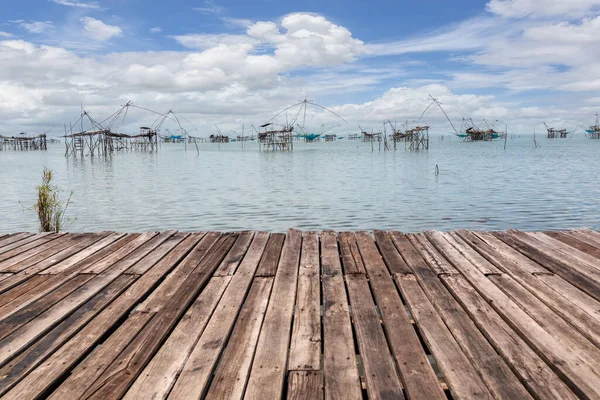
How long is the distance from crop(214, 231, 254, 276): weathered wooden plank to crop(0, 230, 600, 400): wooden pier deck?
4 centimetres

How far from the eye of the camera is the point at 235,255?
16.9ft

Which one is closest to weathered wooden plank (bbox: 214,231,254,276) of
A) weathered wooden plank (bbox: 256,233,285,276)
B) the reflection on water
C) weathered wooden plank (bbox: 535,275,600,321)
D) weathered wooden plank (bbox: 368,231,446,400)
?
weathered wooden plank (bbox: 256,233,285,276)

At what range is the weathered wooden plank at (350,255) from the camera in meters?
4.55

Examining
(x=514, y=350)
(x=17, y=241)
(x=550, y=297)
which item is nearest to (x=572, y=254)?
(x=550, y=297)

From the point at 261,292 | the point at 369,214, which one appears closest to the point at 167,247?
the point at 261,292

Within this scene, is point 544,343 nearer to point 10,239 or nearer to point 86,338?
point 86,338

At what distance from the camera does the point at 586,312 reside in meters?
3.38

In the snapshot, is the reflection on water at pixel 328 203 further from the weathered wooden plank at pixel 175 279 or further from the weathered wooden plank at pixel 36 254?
the weathered wooden plank at pixel 175 279

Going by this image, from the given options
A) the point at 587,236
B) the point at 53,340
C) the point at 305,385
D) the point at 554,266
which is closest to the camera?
the point at 305,385

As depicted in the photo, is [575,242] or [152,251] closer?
[152,251]

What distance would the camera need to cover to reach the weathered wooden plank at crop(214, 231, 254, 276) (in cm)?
451

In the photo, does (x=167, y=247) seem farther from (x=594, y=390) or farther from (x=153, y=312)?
(x=594, y=390)

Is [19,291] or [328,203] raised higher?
[19,291]

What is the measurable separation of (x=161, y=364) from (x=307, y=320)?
1056 mm
